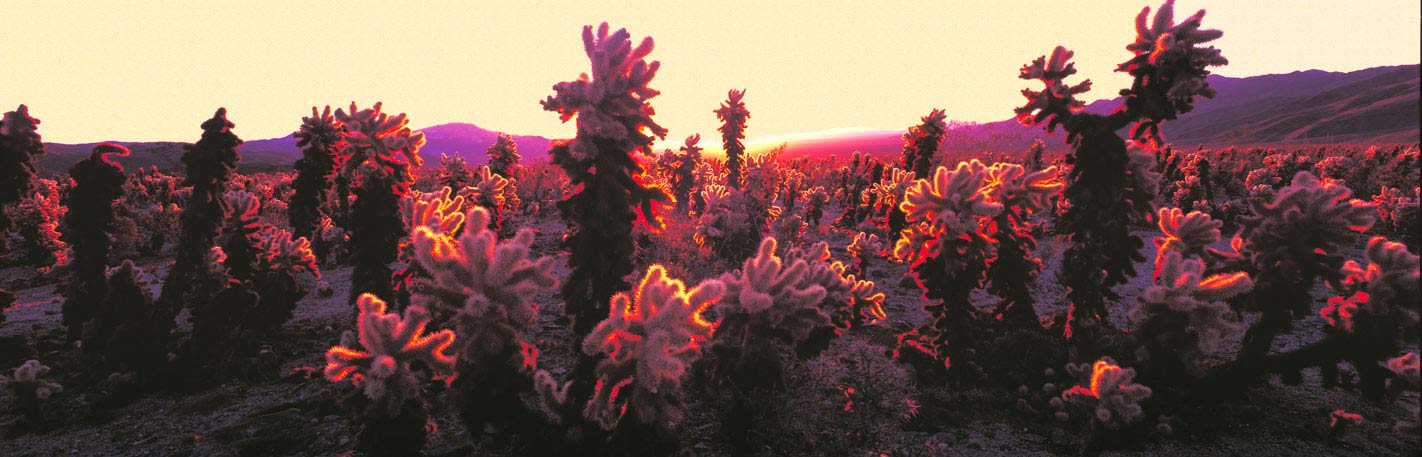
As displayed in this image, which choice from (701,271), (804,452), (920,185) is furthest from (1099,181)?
(701,271)

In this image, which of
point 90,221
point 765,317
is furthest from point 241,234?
point 765,317

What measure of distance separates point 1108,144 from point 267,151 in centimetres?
14051

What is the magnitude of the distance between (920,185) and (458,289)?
4.77 meters

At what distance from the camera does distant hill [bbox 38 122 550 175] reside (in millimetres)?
58062

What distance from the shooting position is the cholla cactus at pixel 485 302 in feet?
12.2

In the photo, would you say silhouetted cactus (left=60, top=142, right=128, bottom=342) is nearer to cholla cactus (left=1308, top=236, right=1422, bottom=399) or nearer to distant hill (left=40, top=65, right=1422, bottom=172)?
cholla cactus (left=1308, top=236, right=1422, bottom=399)

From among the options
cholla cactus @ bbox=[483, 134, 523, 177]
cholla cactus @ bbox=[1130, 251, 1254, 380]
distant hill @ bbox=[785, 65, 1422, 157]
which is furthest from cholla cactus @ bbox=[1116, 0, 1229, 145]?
distant hill @ bbox=[785, 65, 1422, 157]

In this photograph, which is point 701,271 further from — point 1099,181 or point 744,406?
point 1099,181

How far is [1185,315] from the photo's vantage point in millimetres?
4910

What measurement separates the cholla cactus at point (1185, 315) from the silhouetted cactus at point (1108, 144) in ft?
2.59

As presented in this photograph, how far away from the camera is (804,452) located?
5.07 metres

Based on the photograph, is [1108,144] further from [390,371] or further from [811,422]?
[390,371]

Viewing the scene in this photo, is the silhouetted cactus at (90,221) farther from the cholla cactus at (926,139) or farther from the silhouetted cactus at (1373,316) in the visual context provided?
the cholla cactus at (926,139)

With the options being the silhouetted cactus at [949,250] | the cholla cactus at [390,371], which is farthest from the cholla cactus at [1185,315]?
the cholla cactus at [390,371]
